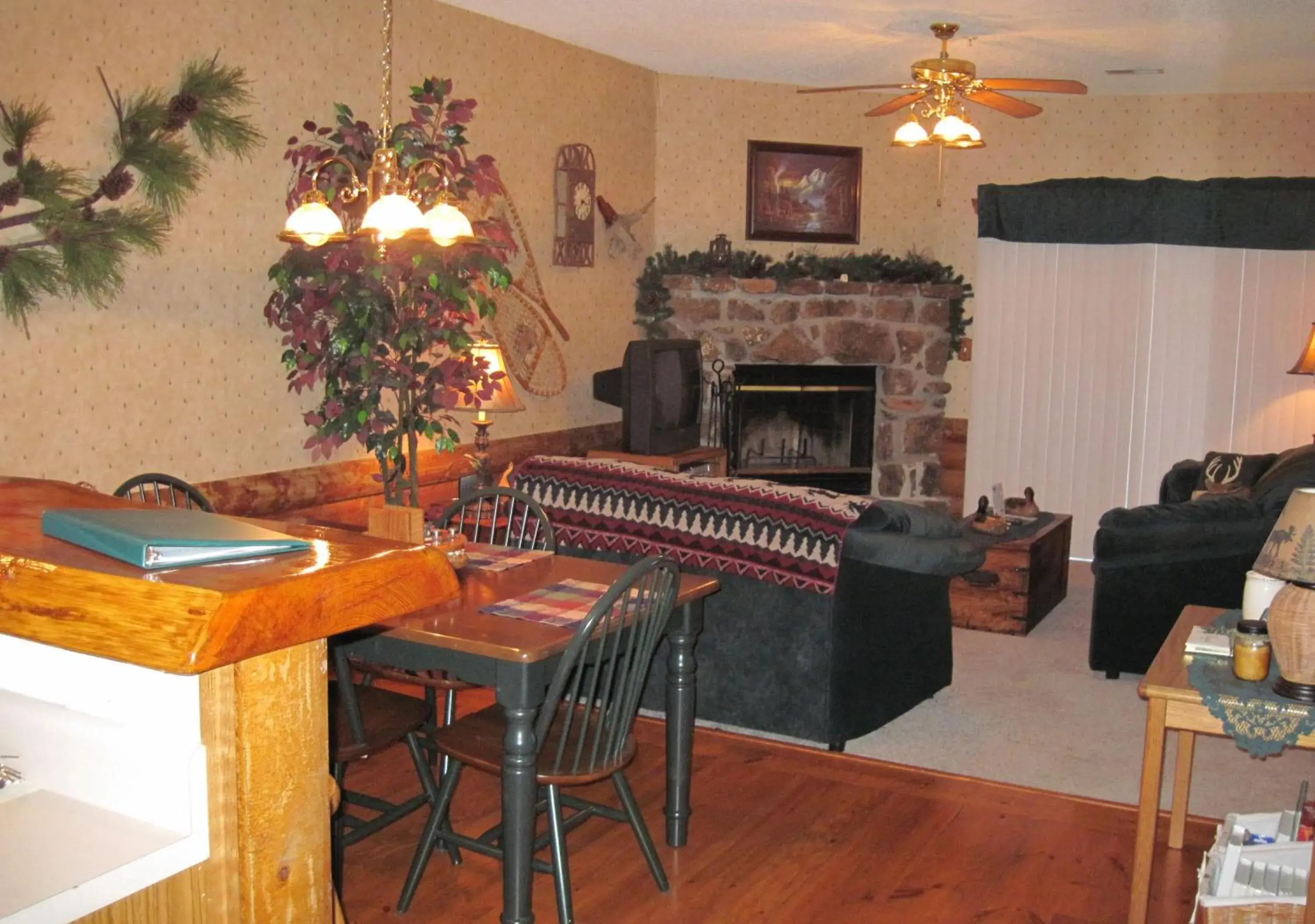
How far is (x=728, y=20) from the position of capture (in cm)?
577

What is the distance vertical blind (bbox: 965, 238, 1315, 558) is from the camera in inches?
284

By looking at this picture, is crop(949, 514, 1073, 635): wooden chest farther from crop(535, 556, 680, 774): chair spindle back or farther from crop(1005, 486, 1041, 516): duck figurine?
crop(535, 556, 680, 774): chair spindle back

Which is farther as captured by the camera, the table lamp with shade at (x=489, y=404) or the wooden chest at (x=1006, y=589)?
the wooden chest at (x=1006, y=589)

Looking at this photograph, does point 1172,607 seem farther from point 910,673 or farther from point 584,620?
point 584,620

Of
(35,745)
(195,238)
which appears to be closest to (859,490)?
(195,238)

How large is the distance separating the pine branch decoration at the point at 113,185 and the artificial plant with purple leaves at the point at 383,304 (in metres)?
0.29

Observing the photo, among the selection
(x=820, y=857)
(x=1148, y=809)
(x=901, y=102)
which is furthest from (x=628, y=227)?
(x=1148, y=809)

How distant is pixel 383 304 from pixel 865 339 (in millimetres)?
3758

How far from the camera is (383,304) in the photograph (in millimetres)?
4477

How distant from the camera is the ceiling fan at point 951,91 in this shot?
5.06 m

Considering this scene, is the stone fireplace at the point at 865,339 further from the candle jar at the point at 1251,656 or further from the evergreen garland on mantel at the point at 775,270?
the candle jar at the point at 1251,656

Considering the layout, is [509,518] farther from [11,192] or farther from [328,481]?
[11,192]

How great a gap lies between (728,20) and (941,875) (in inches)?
160

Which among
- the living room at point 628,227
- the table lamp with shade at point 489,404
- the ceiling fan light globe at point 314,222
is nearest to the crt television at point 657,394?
the living room at point 628,227
